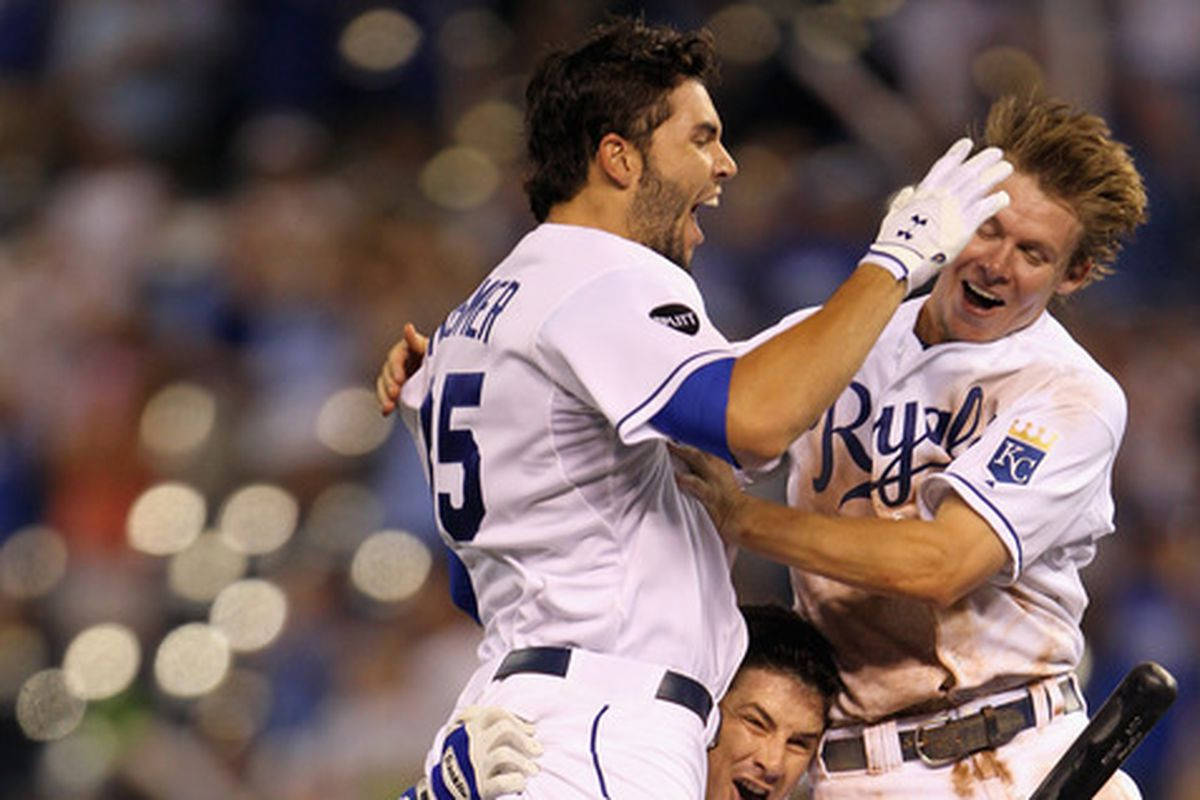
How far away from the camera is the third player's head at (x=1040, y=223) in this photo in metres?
3.94

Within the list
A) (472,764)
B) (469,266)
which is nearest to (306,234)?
(469,266)

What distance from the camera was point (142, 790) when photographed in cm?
637

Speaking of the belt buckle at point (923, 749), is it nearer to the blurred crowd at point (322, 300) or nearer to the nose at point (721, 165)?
the nose at point (721, 165)

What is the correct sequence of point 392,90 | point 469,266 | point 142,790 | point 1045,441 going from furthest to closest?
point 392,90 < point 469,266 < point 142,790 < point 1045,441

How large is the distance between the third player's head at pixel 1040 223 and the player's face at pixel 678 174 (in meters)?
0.61

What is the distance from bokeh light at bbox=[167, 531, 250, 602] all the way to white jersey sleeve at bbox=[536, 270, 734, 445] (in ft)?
11.9

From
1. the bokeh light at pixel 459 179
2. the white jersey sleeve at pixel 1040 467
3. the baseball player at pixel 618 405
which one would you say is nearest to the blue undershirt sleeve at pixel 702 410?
the baseball player at pixel 618 405

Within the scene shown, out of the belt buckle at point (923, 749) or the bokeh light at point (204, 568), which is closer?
the belt buckle at point (923, 749)

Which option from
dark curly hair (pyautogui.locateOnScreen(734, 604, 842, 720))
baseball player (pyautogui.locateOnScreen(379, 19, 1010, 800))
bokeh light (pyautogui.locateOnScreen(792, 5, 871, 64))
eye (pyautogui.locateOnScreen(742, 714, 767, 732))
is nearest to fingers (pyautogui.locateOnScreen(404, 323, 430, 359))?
baseball player (pyautogui.locateOnScreen(379, 19, 1010, 800))

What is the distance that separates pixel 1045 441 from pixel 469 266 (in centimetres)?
395

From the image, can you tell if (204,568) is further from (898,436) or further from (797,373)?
(797,373)

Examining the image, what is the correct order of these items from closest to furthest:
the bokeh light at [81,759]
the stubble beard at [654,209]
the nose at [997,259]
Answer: the stubble beard at [654,209], the nose at [997,259], the bokeh light at [81,759]

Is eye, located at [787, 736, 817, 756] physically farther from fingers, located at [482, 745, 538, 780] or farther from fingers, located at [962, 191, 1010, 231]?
fingers, located at [962, 191, 1010, 231]

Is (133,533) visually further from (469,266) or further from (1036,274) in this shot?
(1036,274)
